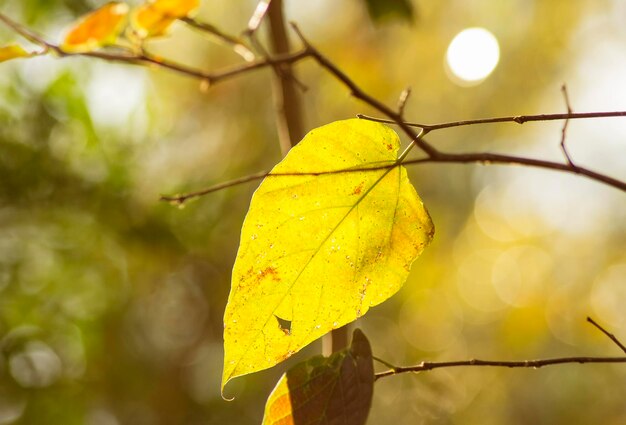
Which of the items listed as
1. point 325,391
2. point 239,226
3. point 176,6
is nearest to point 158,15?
point 176,6

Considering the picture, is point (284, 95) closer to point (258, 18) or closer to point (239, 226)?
point (258, 18)

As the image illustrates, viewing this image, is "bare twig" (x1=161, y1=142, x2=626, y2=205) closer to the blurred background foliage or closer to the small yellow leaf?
the small yellow leaf

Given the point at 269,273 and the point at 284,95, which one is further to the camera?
the point at 284,95

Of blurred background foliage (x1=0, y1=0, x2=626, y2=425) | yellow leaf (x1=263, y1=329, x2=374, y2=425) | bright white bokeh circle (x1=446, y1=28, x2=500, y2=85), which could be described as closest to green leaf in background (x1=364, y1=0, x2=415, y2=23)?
blurred background foliage (x1=0, y1=0, x2=626, y2=425)

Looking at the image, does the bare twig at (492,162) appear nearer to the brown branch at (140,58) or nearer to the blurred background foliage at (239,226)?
the brown branch at (140,58)

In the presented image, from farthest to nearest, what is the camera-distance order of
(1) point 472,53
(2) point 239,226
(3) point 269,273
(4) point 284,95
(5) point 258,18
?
(1) point 472,53 → (2) point 239,226 → (4) point 284,95 → (5) point 258,18 → (3) point 269,273

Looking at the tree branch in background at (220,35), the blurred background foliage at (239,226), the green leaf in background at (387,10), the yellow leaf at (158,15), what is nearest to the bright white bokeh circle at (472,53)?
the blurred background foliage at (239,226)

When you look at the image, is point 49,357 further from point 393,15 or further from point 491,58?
point 491,58
